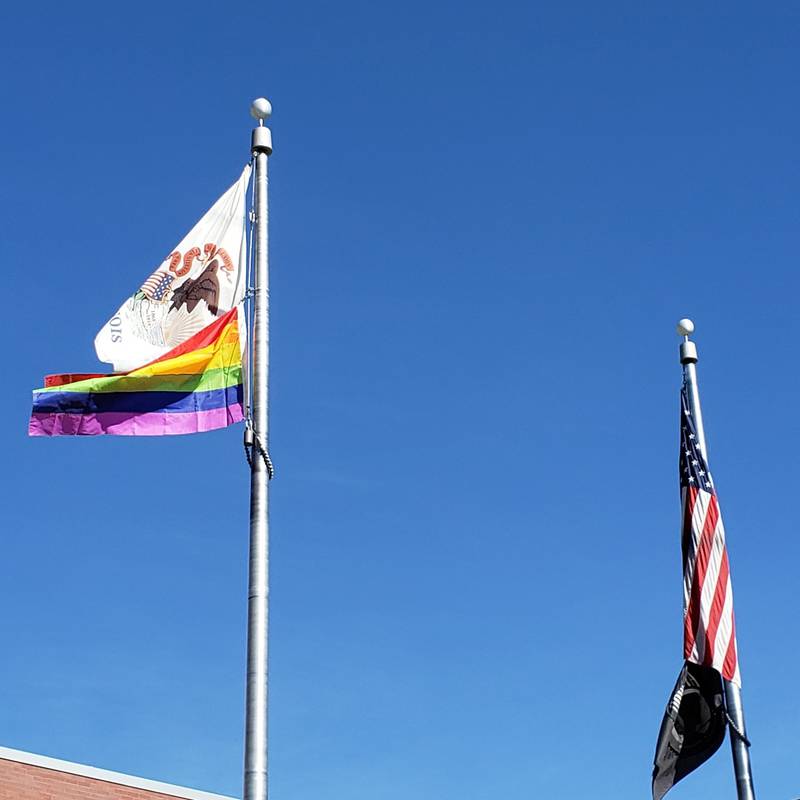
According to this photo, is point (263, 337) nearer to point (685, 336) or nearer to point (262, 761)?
point (262, 761)

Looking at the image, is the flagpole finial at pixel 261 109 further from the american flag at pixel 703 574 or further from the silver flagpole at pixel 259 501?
the american flag at pixel 703 574

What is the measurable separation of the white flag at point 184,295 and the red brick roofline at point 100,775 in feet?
24.8

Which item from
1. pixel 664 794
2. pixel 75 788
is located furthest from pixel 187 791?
pixel 664 794

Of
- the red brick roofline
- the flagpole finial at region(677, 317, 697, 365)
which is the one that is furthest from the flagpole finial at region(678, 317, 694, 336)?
the red brick roofline

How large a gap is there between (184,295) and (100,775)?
332 inches

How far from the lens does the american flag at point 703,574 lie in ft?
50.7

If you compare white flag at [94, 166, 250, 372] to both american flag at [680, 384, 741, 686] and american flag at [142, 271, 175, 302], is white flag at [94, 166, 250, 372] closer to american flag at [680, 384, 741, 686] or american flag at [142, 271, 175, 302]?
american flag at [142, 271, 175, 302]

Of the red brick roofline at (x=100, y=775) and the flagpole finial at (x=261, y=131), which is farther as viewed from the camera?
the red brick roofline at (x=100, y=775)

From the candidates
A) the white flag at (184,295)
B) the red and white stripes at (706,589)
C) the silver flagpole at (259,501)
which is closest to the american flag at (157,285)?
the white flag at (184,295)

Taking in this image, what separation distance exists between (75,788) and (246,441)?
8.72 metres

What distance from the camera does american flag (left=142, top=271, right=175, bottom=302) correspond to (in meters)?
13.4

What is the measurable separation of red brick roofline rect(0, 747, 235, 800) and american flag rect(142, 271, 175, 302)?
7.74 meters

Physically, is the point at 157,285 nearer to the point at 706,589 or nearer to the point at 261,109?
the point at 261,109

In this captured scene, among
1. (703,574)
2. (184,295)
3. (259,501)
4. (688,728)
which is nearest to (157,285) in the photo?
(184,295)
